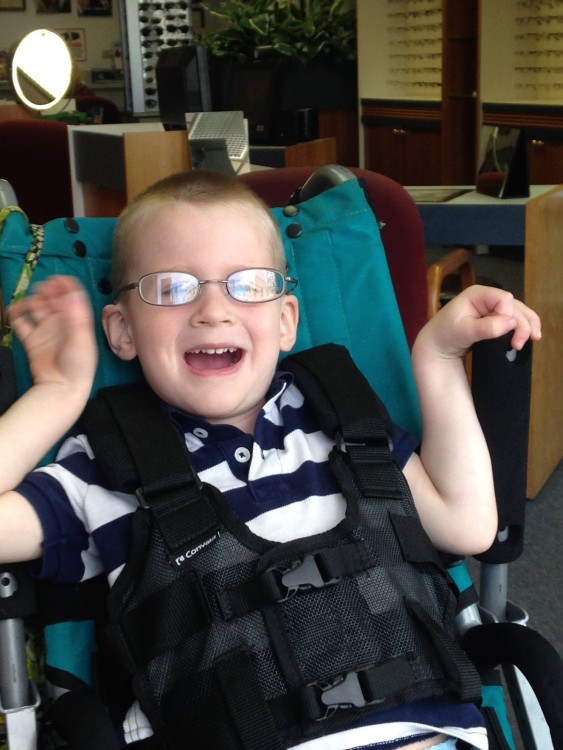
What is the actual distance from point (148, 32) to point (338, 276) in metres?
3.02

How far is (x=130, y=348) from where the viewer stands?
1243 millimetres

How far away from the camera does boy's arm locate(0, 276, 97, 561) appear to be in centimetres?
109

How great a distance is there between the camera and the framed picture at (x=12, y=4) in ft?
27.9

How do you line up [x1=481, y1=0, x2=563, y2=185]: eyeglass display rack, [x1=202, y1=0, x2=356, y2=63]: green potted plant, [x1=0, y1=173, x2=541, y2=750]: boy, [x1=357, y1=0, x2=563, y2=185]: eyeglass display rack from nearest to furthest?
[x1=0, y1=173, x2=541, y2=750]: boy, [x1=202, y1=0, x2=356, y2=63]: green potted plant, [x1=481, y1=0, x2=563, y2=185]: eyeglass display rack, [x1=357, y1=0, x2=563, y2=185]: eyeglass display rack

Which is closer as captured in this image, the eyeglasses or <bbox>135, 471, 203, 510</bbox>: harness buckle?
<bbox>135, 471, 203, 510</bbox>: harness buckle

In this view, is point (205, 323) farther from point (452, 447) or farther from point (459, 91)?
point (459, 91)

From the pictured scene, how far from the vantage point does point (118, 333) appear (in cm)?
125

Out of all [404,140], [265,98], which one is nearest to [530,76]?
[404,140]

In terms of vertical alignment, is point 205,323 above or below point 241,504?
above

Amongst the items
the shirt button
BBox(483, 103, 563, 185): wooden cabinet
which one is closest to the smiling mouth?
the shirt button

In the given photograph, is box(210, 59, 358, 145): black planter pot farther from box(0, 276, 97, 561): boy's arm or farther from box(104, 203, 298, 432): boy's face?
box(0, 276, 97, 561): boy's arm

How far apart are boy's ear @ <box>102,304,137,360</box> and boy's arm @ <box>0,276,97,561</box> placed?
0.10m

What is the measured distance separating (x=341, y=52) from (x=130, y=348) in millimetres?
5606

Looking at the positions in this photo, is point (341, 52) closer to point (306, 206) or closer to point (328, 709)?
point (306, 206)
